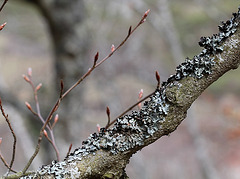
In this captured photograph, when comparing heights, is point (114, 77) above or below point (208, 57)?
above

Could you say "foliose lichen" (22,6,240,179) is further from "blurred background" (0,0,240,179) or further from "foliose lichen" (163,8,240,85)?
"blurred background" (0,0,240,179)

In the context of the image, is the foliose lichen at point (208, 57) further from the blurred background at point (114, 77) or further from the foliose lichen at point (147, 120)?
the blurred background at point (114, 77)

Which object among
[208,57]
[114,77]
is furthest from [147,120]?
[114,77]

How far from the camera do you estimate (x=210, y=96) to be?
11250 mm

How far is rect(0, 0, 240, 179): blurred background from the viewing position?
371 cm

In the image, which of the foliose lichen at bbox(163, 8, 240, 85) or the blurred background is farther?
the blurred background

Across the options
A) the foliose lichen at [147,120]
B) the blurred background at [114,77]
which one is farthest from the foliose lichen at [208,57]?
the blurred background at [114,77]

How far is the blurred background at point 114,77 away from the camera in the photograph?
3707mm

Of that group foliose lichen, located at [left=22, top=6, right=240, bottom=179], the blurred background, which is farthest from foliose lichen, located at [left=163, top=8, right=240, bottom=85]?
the blurred background

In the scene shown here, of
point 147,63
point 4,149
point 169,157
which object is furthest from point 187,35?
point 4,149

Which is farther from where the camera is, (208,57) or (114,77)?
(114,77)

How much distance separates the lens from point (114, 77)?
30.0 ft

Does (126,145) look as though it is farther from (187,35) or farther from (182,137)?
(187,35)

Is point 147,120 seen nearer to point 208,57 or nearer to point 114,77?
point 208,57
